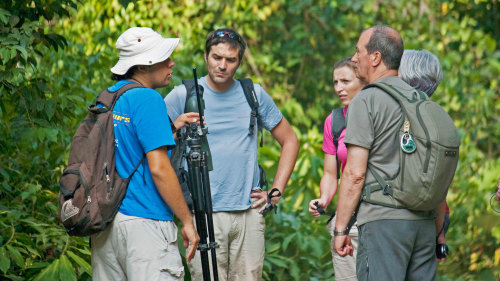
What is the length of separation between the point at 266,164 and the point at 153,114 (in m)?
3.84

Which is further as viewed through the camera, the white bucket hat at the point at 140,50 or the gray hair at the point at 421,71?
the gray hair at the point at 421,71

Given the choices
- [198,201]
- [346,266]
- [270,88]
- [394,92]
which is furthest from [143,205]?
[270,88]

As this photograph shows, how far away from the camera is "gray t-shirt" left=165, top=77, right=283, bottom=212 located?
4297 mm

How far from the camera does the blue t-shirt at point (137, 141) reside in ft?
11.1

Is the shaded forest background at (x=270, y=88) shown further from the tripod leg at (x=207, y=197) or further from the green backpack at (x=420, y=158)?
the green backpack at (x=420, y=158)

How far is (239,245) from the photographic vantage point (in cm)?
437

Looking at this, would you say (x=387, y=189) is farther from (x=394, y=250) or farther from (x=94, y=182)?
(x=94, y=182)

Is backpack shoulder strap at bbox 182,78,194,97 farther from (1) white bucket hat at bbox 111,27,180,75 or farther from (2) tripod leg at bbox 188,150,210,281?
(1) white bucket hat at bbox 111,27,180,75

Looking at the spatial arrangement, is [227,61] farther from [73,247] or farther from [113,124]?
[73,247]

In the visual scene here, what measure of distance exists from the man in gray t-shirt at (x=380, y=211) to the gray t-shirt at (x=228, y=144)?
36.9 inches

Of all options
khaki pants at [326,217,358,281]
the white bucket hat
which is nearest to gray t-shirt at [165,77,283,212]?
khaki pants at [326,217,358,281]

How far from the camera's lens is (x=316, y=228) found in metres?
6.72

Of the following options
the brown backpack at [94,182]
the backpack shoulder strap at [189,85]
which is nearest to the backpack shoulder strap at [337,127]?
the backpack shoulder strap at [189,85]

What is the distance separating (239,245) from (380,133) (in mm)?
1318
